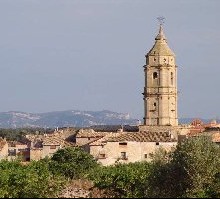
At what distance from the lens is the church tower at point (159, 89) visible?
8594 centimetres

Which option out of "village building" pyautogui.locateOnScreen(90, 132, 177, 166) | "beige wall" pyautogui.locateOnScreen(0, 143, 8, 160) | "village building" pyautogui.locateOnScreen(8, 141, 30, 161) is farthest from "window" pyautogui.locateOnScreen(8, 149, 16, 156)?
"village building" pyautogui.locateOnScreen(90, 132, 177, 166)

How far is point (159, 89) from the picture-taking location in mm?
86188

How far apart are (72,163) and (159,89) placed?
76.8 feet

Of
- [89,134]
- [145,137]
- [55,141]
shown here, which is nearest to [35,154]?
[55,141]

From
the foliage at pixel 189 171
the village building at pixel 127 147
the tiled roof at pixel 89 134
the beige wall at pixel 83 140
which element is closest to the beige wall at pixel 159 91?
the tiled roof at pixel 89 134

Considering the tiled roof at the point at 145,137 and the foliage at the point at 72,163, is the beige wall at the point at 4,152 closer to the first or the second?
the tiled roof at the point at 145,137

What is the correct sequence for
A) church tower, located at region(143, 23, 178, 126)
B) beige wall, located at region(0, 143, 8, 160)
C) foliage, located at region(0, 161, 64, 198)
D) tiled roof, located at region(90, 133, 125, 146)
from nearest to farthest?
foliage, located at region(0, 161, 64, 198), tiled roof, located at region(90, 133, 125, 146), beige wall, located at region(0, 143, 8, 160), church tower, located at region(143, 23, 178, 126)

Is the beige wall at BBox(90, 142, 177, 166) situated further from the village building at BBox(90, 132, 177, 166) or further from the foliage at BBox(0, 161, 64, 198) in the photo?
the foliage at BBox(0, 161, 64, 198)

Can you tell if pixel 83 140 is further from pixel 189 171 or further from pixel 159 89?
pixel 189 171

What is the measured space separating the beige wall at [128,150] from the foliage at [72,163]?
15.0ft

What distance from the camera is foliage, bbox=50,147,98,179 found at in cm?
6431

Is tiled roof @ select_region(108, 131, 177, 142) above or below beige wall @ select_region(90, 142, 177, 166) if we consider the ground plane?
above

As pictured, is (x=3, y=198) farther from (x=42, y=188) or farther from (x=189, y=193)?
(x=189, y=193)

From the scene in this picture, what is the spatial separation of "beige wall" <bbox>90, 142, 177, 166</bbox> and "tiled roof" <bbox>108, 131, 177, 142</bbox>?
441 millimetres
